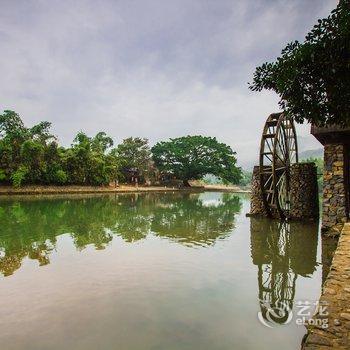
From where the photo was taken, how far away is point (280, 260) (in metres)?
7.43

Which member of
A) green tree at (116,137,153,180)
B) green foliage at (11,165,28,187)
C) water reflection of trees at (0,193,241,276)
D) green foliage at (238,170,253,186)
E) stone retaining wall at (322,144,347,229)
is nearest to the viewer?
water reflection of trees at (0,193,241,276)

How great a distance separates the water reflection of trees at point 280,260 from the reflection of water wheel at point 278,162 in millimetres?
1443

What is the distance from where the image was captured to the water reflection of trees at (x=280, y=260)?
491cm

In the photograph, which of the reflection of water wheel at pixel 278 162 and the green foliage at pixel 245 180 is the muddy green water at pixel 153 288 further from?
the green foliage at pixel 245 180

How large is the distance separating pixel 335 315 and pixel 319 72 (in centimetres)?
329

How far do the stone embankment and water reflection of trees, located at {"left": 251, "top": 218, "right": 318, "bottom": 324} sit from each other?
0.81 m

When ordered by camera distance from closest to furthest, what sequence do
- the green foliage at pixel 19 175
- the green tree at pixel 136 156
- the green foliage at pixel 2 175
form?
the green foliage at pixel 2 175, the green foliage at pixel 19 175, the green tree at pixel 136 156

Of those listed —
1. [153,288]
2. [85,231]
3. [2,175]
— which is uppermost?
[2,175]

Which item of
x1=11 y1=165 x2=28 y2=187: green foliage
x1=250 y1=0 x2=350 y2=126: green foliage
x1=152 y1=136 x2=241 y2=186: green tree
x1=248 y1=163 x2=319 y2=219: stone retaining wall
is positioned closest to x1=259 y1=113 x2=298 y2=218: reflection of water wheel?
x1=248 y1=163 x2=319 y2=219: stone retaining wall

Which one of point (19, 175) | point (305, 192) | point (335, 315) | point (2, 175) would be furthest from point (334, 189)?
point (2, 175)

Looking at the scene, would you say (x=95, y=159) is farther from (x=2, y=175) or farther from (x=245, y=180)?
(x=245, y=180)

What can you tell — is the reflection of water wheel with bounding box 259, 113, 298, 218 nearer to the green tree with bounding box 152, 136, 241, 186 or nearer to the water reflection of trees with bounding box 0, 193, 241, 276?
the water reflection of trees with bounding box 0, 193, 241, 276

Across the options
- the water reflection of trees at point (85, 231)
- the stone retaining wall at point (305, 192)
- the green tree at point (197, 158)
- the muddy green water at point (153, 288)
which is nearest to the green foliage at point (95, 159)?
the green tree at point (197, 158)

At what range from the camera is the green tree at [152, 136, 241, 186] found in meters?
49.4
